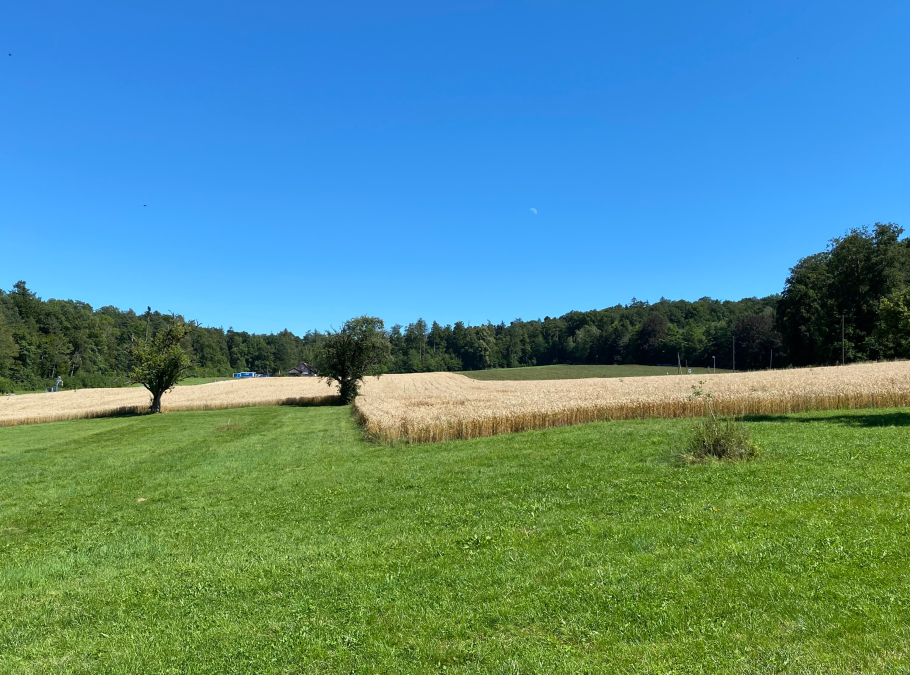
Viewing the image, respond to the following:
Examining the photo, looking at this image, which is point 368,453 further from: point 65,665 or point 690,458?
point 65,665

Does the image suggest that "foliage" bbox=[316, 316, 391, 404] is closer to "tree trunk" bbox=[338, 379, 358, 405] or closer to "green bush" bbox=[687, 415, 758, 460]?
"tree trunk" bbox=[338, 379, 358, 405]

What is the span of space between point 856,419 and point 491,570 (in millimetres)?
18018

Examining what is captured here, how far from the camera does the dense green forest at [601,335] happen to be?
6384 cm

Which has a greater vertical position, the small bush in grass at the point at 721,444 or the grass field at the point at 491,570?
the small bush in grass at the point at 721,444

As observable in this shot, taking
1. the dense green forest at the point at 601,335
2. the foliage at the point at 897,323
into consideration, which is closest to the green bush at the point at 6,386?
the dense green forest at the point at 601,335

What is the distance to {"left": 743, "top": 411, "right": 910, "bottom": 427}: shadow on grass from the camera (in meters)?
16.3

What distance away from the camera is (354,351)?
43.3 m

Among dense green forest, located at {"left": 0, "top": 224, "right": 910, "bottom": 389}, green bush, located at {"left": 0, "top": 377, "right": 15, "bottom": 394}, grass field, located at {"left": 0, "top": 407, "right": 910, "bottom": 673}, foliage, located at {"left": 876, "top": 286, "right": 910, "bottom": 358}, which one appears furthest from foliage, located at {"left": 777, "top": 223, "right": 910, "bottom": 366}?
green bush, located at {"left": 0, "top": 377, "right": 15, "bottom": 394}

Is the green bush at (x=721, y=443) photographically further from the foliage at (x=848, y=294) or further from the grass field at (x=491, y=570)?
the foliage at (x=848, y=294)

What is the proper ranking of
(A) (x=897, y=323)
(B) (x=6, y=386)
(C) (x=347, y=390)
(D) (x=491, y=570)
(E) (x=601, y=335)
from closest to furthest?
(D) (x=491, y=570) → (A) (x=897, y=323) → (C) (x=347, y=390) → (B) (x=6, y=386) → (E) (x=601, y=335)

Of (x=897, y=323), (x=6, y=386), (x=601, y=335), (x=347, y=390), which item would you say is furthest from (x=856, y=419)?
(x=601, y=335)

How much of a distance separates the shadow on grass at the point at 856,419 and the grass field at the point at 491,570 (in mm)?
3643

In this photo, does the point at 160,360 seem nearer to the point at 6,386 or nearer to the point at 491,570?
the point at 491,570

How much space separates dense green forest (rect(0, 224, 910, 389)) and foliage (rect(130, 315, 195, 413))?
446 inches
